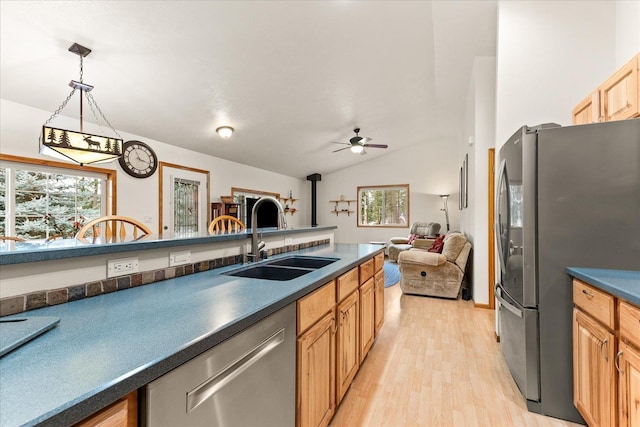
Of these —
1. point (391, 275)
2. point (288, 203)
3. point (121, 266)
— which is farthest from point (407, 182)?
point (121, 266)

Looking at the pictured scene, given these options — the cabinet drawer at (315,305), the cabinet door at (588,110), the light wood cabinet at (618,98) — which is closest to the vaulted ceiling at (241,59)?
the cabinet door at (588,110)

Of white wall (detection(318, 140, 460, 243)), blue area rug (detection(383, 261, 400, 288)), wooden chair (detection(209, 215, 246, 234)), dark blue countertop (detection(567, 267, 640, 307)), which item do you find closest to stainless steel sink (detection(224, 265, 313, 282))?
wooden chair (detection(209, 215, 246, 234))

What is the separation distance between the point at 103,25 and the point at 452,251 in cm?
459

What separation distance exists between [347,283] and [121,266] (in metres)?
1.21

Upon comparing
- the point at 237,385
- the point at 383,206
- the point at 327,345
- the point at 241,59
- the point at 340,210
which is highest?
the point at 241,59

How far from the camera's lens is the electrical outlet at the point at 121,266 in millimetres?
1201

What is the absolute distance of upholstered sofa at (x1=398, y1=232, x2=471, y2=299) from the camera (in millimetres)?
4203

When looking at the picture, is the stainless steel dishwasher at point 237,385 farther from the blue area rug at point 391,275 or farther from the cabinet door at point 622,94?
the blue area rug at point 391,275

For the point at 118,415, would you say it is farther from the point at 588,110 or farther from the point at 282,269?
the point at 588,110

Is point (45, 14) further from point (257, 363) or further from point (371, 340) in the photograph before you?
point (371, 340)

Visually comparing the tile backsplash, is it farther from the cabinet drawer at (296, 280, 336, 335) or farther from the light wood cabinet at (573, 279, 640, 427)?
the light wood cabinet at (573, 279, 640, 427)

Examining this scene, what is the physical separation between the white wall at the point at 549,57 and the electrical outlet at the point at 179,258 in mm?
2869

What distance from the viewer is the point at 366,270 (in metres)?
2.35

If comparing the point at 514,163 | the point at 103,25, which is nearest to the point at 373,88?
the point at 514,163
